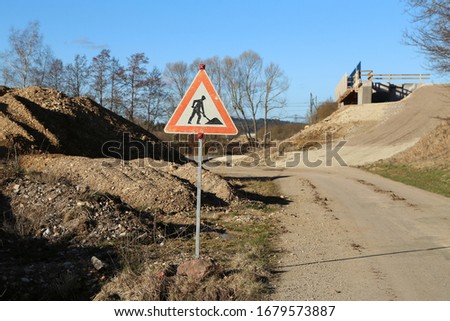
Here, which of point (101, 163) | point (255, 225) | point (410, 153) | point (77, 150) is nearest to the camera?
point (255, 225)

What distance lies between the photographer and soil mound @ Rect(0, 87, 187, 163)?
16.0 m

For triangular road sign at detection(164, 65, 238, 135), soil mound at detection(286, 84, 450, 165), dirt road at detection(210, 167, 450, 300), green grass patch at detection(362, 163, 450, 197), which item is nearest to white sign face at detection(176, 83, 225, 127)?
triangular road sign at detection(164, 65, 238, 135)

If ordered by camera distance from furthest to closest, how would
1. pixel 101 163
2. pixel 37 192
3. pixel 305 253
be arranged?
pixel 101 163 < pixel 37 192 < pixel 305 253

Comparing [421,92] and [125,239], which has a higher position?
[421,92]

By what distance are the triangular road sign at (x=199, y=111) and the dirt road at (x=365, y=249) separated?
2128 mm

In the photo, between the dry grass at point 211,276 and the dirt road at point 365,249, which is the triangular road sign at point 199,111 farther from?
the dirt road at point 365,249

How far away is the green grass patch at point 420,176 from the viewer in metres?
17.6

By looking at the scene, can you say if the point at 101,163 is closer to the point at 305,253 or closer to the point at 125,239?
the point at 125,239

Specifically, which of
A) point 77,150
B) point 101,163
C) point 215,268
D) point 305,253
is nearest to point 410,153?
point 77,150

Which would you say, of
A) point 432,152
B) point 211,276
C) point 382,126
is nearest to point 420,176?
point 432,152

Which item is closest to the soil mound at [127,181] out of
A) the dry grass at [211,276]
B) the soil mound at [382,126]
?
the dry grass at [211,276]

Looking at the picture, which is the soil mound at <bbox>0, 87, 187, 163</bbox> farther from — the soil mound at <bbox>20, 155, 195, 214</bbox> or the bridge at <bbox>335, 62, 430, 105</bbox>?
the bridge at <bbox>335, 62, 430, 105</bbox>

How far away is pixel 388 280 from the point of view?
595 centimetres

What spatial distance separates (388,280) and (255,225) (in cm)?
428
